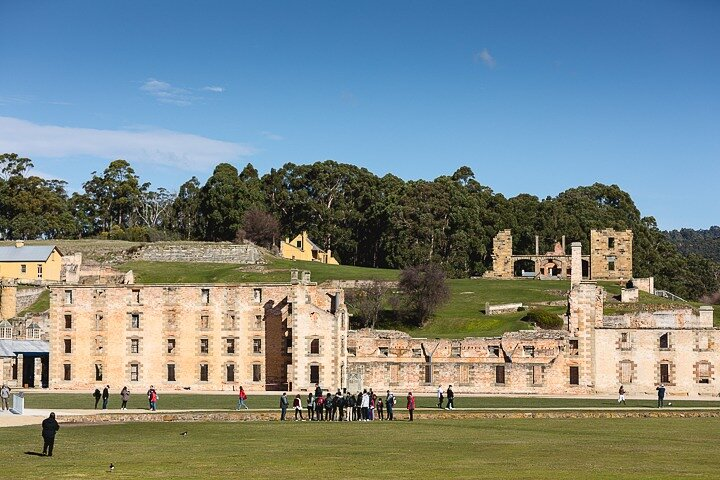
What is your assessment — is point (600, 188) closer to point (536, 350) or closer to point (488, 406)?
point (536, 350)

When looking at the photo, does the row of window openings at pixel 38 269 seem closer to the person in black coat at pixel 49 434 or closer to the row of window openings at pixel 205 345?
the row of window openings at pixel 205 345

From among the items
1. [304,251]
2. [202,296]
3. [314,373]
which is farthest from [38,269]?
[314,373]

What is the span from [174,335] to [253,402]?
18.7 metres

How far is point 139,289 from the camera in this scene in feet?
265

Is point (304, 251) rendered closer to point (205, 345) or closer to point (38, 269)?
point (38, 269)

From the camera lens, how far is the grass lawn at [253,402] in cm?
5859

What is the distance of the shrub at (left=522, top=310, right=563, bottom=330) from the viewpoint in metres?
87.7

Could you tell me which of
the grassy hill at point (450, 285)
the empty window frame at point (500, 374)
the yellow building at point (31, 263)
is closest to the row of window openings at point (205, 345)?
the grassy hill at point (450, 285)

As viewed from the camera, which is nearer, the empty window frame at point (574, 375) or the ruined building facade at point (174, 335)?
the empty window frame at point (574, 375)

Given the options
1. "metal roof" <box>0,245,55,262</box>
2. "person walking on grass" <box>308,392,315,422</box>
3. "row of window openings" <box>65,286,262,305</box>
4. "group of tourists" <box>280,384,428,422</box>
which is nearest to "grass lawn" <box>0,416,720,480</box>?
"group of tourists" <box>280,384,428,422</box>

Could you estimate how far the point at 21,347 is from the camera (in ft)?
270

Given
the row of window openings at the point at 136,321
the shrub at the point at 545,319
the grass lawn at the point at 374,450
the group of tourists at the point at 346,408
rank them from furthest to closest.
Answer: the shrub at the point at 545,319 → the row of window openings at the point at 136,321 → the group of tourists at the point at 346,408 → the grass lawn at the point at 374,450

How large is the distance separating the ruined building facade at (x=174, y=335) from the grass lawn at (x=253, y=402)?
310 inches

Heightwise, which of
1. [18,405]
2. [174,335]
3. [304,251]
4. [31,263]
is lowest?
[18,405]
